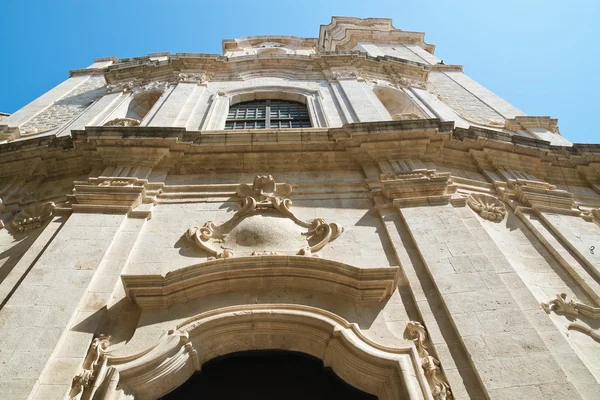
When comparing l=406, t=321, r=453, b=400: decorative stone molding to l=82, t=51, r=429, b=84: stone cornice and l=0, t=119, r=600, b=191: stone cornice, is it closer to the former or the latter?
l=0, t=119, r=600, b=191: stone cornice

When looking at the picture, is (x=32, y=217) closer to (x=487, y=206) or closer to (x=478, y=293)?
(x=478, y=293)

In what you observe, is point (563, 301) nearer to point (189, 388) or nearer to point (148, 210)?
point (189, 388)

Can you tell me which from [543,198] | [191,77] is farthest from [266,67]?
[543,198]

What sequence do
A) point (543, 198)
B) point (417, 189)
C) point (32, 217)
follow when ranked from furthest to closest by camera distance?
point (543, 198) → point (32, 217) → point (417, 189)

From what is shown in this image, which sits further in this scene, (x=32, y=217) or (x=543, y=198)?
(x=543, y=198)

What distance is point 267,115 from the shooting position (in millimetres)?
11797

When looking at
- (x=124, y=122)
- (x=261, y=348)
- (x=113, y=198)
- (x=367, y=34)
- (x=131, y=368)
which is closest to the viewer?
(x=131, y=368)

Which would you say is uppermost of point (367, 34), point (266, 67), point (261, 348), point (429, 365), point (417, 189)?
point (367, 34)

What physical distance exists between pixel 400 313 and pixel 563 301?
2462 mm

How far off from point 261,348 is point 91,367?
2006mm

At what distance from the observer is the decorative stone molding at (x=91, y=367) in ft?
14.6

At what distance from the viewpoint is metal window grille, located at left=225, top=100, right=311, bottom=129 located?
37.1ft

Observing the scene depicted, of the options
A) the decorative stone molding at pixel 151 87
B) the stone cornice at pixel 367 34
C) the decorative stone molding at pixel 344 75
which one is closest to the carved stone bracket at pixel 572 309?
the decorative stone molding at pixel 344 75

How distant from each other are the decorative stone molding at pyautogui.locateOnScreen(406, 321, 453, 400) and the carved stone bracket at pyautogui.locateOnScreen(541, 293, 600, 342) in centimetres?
213
